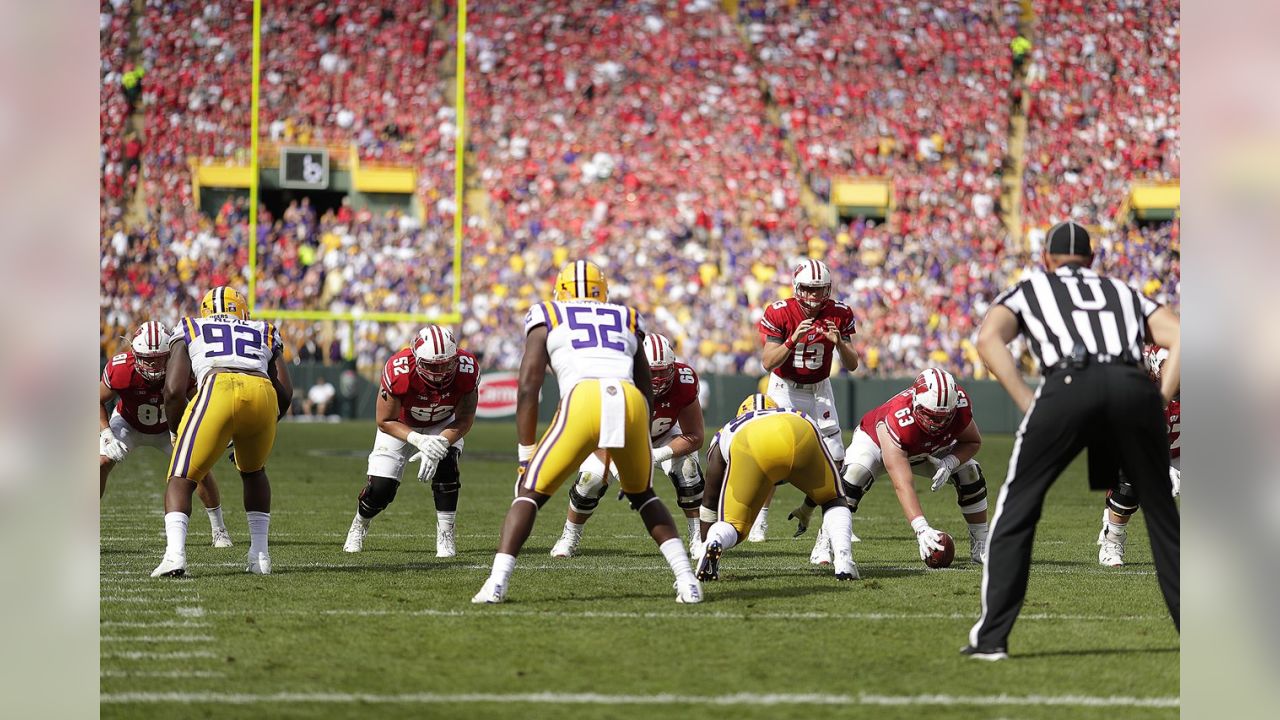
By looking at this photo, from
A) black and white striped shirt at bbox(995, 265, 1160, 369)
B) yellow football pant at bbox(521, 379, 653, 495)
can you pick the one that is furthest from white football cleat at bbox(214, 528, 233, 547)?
black and white striped shirt at bbox(995, 265, 1160, 369)

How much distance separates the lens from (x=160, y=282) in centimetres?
2420

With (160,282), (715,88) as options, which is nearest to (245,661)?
(160,282)

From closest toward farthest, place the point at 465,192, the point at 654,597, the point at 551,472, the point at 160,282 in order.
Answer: the point at 551,472 < the point at 654,597 < the point at 160,282 < the point at 465,192

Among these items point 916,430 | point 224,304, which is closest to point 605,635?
point 916,430

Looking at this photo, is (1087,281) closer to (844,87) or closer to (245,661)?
(245,661)

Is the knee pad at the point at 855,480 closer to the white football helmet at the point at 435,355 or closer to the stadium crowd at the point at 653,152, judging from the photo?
the white football helmet at the point at 435,355

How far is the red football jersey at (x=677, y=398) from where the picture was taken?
948cm

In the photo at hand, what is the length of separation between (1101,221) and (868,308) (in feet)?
15.4

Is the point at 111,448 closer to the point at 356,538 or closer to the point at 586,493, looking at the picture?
the point at 356,538

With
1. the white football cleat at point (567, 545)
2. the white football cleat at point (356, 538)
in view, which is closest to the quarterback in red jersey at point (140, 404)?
the white football cleat at point (356, 538)

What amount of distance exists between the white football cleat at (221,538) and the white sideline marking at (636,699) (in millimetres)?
4599

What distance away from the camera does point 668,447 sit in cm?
953

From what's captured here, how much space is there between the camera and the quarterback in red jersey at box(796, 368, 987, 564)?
830 cm

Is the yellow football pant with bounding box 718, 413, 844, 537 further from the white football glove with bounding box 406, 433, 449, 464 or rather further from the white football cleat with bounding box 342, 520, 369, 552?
the white football cleat with bounding box 342, 520, 369, 552
